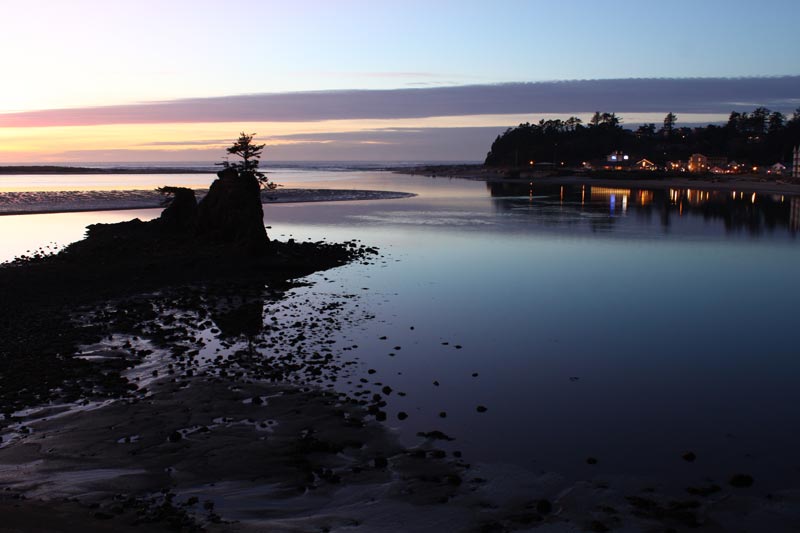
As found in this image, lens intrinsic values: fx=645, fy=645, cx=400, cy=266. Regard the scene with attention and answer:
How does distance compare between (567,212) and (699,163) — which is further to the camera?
(699,163)

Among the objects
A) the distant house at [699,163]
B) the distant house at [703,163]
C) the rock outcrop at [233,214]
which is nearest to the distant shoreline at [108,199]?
the rock outcrop at [233,214]

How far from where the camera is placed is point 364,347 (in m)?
17.9

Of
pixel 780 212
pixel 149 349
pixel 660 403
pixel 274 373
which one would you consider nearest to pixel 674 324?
pixel 660 403

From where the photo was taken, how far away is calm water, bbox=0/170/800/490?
1166cm

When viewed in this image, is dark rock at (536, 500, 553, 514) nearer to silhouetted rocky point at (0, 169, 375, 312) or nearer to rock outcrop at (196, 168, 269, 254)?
silhouetted rocky point at (0, 169, 375, 312)

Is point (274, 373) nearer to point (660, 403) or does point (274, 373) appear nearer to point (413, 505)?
point (413, 505)

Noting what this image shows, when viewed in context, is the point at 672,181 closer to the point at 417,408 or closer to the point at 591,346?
the point at 591,346

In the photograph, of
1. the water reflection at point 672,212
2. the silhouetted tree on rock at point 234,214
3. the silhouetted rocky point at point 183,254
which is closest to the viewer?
the silhouetted rocky point at point 183,254

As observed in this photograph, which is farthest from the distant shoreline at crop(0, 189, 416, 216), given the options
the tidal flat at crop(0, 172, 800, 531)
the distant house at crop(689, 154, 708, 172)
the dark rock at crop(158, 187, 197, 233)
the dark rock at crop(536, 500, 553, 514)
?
the distant house at crop(689, 154, 708, 172)

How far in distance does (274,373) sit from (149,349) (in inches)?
162

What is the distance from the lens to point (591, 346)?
18125mm

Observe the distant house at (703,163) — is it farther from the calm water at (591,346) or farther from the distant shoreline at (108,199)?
the calm water at (591,346)

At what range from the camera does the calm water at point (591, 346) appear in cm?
1166

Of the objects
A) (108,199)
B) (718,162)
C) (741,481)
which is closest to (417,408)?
(741,481)
